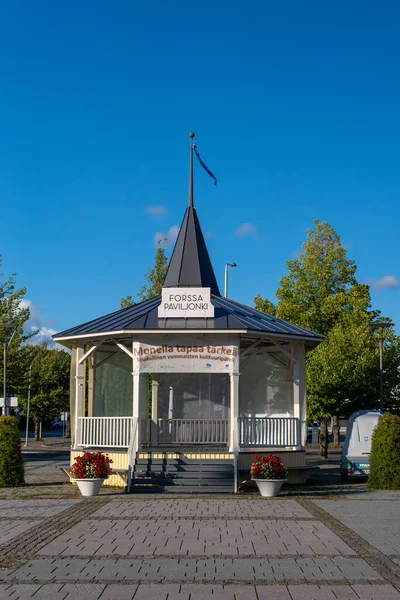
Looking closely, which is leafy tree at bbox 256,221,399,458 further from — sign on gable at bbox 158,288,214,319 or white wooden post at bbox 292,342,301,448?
sign on gable at bbox 158,288,214,319

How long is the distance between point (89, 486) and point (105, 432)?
3.33 m

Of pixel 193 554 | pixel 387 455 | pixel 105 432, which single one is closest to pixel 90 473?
pixel 105 432

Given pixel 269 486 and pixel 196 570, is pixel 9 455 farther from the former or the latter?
pixel 196 570

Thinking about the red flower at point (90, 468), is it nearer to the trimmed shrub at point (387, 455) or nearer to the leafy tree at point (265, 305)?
the trimmed shrub at point (387, 455)

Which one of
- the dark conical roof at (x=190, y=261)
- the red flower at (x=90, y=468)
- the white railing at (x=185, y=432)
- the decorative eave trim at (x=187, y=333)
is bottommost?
the red flower at (x=90, y=468)

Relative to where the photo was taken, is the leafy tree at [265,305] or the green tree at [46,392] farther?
the green tree at [46,392]

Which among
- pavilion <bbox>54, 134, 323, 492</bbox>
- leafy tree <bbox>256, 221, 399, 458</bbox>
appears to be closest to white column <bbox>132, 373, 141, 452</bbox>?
pavilion <bbox>54, 134, 323, 492</bbox>

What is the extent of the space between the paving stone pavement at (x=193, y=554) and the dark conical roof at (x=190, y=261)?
403 inches

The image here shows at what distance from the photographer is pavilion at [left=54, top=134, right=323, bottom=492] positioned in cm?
2141

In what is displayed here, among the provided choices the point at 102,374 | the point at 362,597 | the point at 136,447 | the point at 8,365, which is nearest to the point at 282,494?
the point at 136,447

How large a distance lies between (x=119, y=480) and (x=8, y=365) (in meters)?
20.9

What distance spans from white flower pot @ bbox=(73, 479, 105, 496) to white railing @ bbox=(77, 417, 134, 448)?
2.57 meters

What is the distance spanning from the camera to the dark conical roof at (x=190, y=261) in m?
26.0

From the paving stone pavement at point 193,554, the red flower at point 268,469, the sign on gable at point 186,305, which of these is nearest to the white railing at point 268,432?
the red flower at point 268,469
